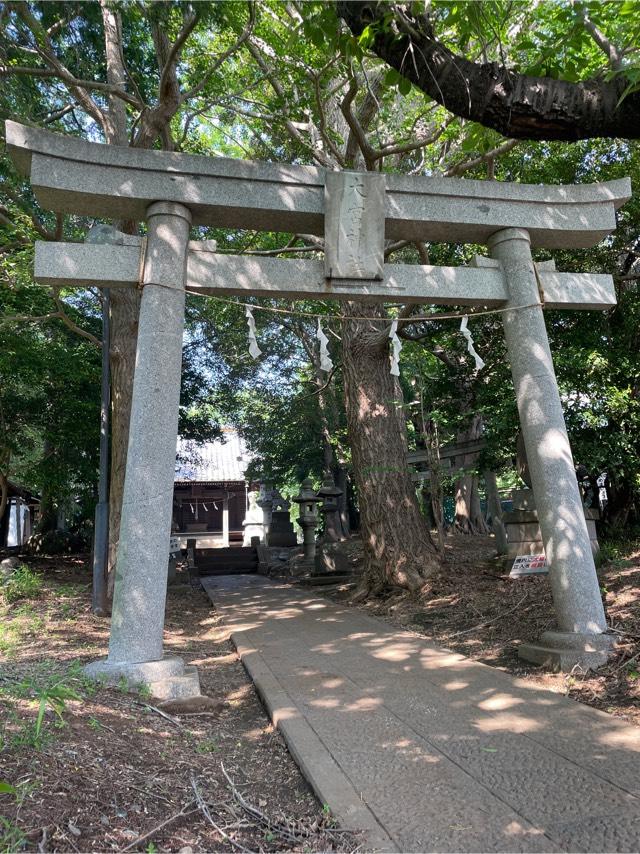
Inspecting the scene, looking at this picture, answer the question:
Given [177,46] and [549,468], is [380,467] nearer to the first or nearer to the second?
[549,468]

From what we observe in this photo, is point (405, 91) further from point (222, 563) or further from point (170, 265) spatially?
point (222, 563)

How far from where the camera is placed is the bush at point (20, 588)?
8773mm

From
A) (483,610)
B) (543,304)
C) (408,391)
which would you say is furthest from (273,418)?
(543,304)

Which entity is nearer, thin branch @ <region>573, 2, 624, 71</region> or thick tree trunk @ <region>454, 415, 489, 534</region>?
thin branch @ <region>573, 2, 624, 71</region>

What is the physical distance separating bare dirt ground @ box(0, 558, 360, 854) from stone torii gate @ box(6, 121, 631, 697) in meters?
0.58

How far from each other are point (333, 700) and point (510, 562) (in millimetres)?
5849

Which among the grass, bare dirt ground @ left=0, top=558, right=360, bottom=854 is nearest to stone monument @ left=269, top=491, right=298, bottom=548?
bare dirt ground @ left=0, top=558, right=360, bottom=854

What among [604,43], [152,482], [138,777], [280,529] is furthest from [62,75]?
[280,529]

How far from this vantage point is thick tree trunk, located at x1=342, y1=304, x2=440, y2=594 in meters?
9.22

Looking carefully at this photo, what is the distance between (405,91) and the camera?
421 centimetres

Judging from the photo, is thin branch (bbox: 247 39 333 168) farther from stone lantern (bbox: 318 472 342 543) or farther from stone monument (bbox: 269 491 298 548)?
stone monument (bbox: 269 491 298 548)

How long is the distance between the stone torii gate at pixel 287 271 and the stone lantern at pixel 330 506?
11.5 metres

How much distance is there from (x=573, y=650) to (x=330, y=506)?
41.8ft

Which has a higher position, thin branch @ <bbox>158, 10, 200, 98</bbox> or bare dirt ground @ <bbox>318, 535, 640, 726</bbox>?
thin branch @ <bbox>158, 10, 200, 98</bbox>
